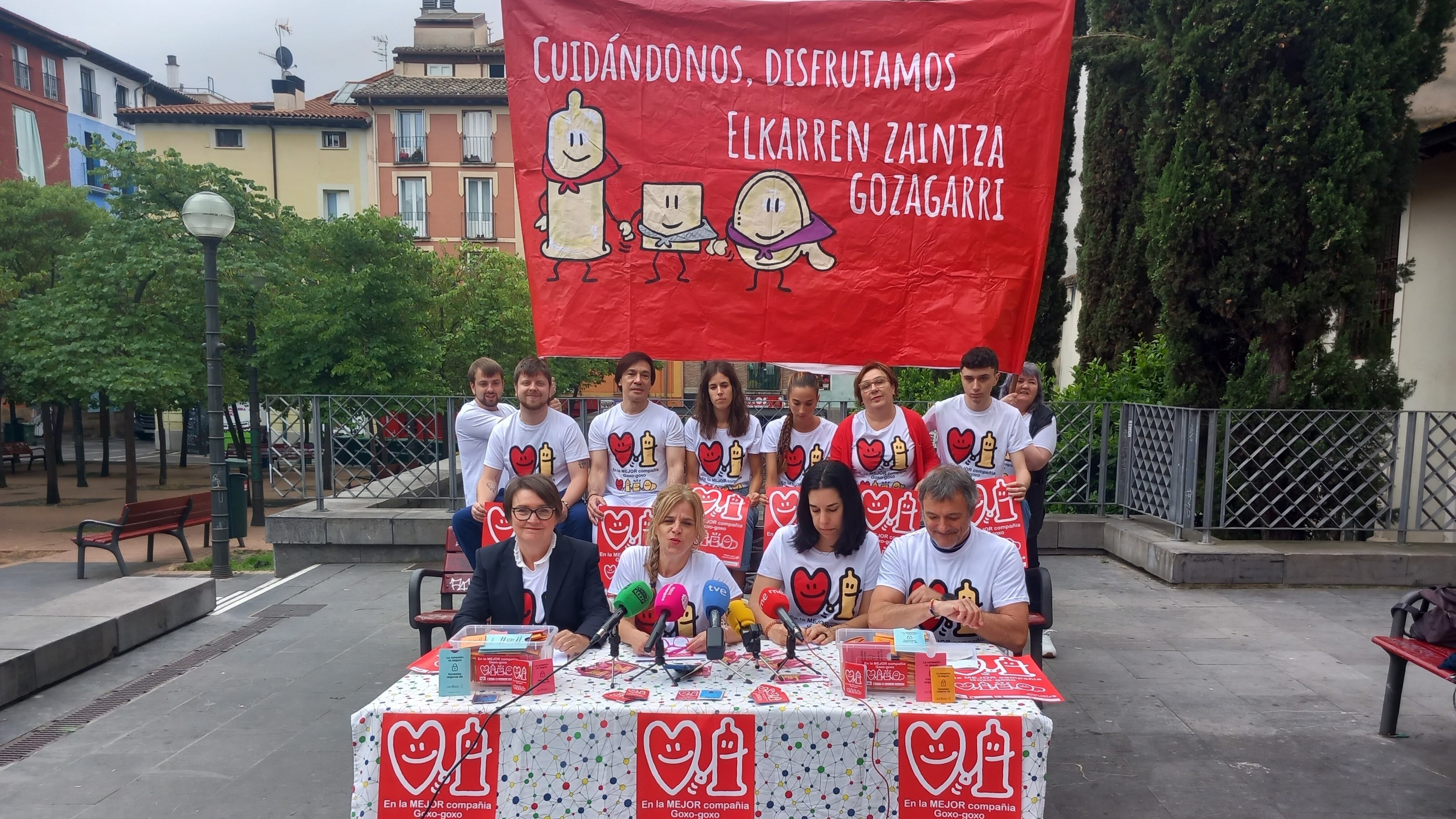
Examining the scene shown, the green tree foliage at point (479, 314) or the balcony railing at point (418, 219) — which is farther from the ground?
the balcony railing at point (418, 219)

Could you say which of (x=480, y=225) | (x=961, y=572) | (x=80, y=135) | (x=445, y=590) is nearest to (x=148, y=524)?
(x=445, y=590)

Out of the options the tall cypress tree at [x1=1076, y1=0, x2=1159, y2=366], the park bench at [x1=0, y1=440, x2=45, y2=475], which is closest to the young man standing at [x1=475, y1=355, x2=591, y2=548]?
the tall cypress tree at [x1=1076, y1=0, x2=1159, y2=366]

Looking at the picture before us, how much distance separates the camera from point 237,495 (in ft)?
41.3

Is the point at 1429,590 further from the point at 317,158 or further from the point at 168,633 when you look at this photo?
the point at 317,158

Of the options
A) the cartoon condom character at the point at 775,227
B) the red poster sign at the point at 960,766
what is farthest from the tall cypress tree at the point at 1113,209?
the red poster sign at the point at 960,766

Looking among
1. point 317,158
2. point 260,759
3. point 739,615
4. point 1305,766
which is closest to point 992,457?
point 1305,766

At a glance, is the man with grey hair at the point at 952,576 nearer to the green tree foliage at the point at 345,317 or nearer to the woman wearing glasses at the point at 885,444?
the woman wearing glasses at the point at 885,444

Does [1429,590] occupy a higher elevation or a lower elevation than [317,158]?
lower

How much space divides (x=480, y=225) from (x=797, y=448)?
37.7 metres

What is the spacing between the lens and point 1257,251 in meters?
8.05

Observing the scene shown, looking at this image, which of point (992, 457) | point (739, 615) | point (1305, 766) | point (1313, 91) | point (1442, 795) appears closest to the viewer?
point (739, 615)

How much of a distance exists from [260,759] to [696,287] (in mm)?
3440

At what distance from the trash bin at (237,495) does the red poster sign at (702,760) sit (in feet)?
36.2

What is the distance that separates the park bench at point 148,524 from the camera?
1052 centimetres
